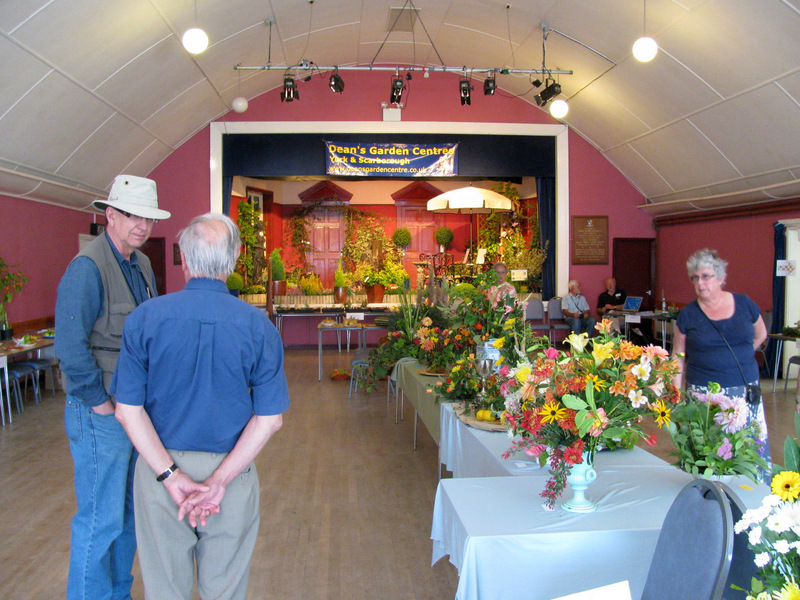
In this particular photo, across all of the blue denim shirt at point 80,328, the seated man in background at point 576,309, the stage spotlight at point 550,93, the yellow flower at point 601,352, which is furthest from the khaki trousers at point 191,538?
the seated man in background at point 576,309

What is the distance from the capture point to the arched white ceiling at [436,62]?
6297 millimetres

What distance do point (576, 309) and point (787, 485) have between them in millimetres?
9884

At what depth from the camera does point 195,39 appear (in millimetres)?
6539

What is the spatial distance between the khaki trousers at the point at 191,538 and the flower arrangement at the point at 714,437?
1474mm

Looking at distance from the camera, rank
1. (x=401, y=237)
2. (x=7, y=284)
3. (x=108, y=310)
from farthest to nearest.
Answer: (x=401, y=237) → (x=7, y=284) → (x=108, y=310)

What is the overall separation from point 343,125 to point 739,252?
6.61 meters

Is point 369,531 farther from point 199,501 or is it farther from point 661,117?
point 661,117

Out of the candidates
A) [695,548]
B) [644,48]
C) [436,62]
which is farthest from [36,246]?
[695,548]

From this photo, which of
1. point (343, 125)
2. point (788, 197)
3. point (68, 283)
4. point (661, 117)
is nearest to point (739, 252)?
point (788, 197)

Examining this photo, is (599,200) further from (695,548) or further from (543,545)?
(695,548)

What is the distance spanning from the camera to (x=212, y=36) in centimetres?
791

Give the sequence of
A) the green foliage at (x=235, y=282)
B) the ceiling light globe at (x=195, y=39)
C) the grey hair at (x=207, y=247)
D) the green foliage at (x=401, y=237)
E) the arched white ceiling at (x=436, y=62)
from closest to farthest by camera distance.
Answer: the grey hair at (x=207, y=247), the arched white ceiling at (x=436, y=62), the ceiling light globe at (x=195, y=39), the green foliage at (x=235, y=282), the green foliage at (x=401, y=237)

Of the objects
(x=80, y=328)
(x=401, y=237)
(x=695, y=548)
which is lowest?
(x=695, y=548)

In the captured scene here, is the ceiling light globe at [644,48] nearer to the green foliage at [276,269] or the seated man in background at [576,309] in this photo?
the seated man in background at [576,309]
